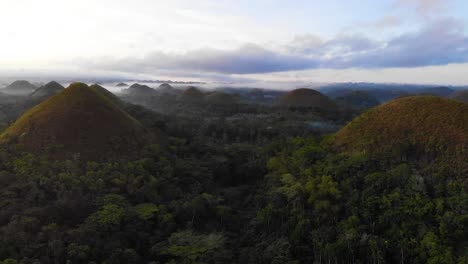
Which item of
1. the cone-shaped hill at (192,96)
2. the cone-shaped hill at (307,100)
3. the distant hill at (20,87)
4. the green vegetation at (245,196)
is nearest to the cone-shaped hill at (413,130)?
the green vegetation at (245,196)

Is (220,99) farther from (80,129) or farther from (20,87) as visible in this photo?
(80,129)

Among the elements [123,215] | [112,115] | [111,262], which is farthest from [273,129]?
[111,262]

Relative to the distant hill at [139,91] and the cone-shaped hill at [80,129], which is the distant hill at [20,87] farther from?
the cone-shaped hill at [80,129]

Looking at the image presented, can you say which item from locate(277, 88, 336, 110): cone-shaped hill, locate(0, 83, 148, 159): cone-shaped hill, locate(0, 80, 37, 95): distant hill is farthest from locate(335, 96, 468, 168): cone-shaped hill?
locate(0, 80, 37, 95): distant hill

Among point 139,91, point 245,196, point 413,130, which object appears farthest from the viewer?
point 139,91

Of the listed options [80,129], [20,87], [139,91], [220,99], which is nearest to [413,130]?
[80,129]

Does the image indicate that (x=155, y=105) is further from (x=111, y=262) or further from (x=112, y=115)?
(x=111, y=262)
